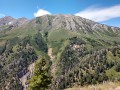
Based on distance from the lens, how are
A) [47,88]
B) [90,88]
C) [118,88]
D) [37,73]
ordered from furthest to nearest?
[37,73], [47,88], [90,88], [118,88]

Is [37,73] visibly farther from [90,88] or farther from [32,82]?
[90,88]

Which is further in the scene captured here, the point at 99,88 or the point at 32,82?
the point at 32,82

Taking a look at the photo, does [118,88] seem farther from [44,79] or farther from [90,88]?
[44,79]

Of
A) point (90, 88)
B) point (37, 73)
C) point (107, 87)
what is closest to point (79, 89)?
point (90, 88)

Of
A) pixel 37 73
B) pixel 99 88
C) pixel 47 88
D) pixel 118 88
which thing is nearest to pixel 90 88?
pixel 99 88

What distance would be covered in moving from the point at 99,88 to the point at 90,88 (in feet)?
2.47

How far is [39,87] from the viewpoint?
29625 mm

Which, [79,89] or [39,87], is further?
[39,87]

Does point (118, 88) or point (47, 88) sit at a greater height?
point (118, 88)

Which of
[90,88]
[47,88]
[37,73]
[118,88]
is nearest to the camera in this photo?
[118,88]

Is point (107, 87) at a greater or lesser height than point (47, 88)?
greater

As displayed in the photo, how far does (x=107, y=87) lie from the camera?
16281mm

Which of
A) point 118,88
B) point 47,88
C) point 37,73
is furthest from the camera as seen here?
point 37,73

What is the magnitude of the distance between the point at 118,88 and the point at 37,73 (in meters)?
17.9
